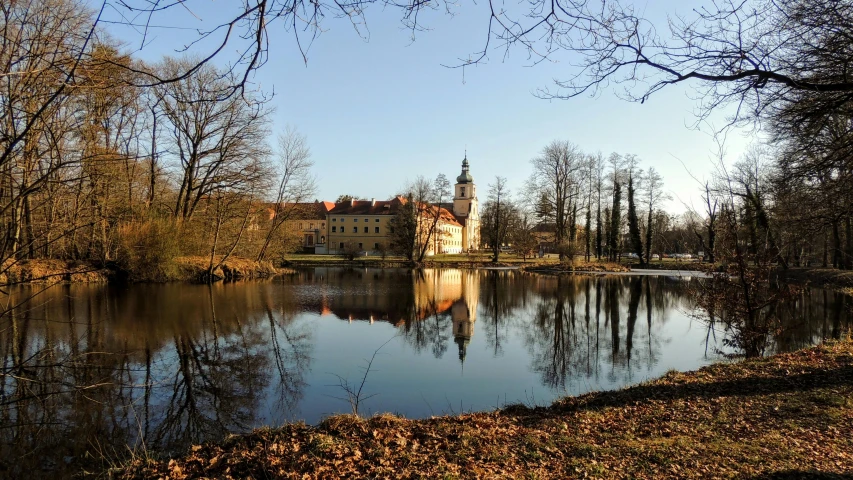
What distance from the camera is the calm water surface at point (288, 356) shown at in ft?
19.5

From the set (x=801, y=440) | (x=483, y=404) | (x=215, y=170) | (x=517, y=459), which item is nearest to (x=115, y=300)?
(x=215, y=170)

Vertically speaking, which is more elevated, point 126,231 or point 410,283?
point 126,231

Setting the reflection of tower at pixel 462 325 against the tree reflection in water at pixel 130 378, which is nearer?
the tree reflection in water at pixel 130 378

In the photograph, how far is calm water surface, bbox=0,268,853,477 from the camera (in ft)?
19.5

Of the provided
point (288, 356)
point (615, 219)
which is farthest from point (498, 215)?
point (288, 356)

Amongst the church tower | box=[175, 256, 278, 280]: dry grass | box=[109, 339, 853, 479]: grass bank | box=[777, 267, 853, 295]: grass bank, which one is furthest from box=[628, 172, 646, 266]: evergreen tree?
box=[109, 339, 853, 479]: grass bank

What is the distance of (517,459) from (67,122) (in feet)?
15.3

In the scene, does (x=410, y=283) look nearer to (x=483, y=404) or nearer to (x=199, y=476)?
(x=483, y=404)

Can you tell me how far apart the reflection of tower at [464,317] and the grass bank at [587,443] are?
4.79 m

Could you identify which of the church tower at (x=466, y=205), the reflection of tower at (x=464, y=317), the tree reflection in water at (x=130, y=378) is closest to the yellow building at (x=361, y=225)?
the church tower at (x=466, y=205)

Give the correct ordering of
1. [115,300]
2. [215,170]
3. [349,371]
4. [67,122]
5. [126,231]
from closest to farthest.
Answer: [67,122], [349,371], [115,300], [126,231], [215,170]

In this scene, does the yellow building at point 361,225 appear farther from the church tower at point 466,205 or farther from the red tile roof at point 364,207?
the church tower at point 466,205

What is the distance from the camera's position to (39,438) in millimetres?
5469

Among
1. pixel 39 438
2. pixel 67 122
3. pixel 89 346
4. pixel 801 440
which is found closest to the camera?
pixel 67 122
